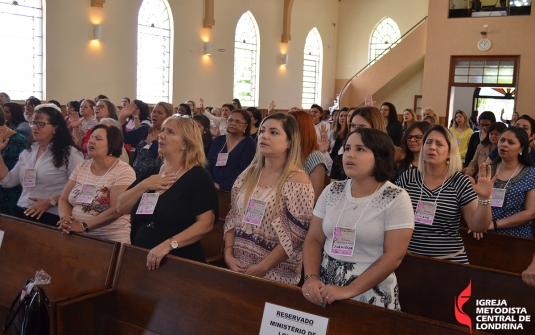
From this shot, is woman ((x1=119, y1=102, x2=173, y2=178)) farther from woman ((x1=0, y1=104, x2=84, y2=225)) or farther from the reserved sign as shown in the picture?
the reserved sign

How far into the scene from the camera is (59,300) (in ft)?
7.79

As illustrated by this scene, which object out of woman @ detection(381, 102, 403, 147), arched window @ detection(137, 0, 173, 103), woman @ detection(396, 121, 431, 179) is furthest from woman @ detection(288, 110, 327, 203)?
arched window @ detection(137, 0, 173, 103)

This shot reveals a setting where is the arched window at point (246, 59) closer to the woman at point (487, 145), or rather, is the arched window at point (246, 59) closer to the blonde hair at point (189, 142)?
the woman at point (487, 145)

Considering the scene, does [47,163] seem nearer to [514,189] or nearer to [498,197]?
[498,197]

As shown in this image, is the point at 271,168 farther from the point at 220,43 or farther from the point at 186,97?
the point at 220,43

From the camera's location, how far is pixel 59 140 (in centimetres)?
382

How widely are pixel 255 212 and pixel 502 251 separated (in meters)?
1.65

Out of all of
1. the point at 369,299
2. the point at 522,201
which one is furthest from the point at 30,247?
the point at 522,201

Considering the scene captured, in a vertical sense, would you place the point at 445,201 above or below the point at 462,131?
below

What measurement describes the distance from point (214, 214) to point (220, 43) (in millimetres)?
12701

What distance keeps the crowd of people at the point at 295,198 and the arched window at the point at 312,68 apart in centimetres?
1511

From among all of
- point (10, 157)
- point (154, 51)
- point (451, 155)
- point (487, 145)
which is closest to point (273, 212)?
point (451, 155)

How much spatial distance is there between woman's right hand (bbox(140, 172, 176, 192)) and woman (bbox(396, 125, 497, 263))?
4.43 feet

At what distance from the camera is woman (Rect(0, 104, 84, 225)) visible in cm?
374
